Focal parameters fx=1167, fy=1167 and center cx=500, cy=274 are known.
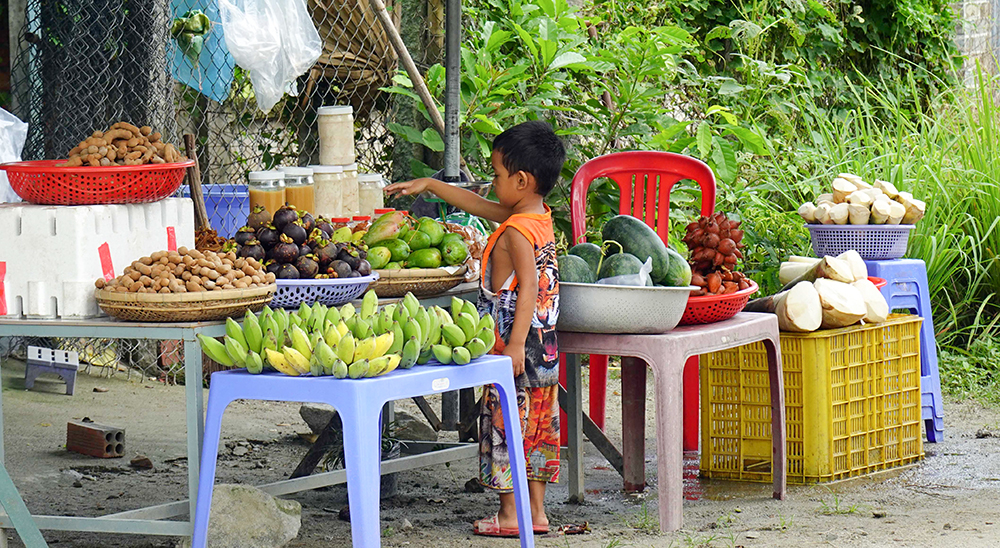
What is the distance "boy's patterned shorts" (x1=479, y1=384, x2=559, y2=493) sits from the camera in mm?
3705

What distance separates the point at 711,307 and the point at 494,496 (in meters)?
1.11

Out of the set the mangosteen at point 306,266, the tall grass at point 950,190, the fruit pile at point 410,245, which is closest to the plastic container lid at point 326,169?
the fruit pile at point 410,245

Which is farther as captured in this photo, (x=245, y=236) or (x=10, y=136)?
(x=10, y=136)

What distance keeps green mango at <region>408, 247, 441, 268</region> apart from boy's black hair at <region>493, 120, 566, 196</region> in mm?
382

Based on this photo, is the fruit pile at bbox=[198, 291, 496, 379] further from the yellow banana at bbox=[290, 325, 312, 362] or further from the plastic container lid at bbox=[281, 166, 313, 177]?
the plastic container lid at bbox=[281, 166, 313, 177]

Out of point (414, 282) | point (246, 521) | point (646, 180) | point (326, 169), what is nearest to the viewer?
point (246, 521)

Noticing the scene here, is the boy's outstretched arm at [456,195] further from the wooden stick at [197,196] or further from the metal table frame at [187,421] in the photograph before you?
the wooden stick at [197,196]

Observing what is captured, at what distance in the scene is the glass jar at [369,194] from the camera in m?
4.56

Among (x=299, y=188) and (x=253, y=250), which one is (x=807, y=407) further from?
(x=253, y=250)

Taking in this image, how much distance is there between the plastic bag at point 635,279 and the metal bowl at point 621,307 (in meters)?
0.04

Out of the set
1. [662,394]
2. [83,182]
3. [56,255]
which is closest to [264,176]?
[83,182]

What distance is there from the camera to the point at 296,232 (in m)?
3.49

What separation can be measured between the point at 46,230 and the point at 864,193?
3.55 m

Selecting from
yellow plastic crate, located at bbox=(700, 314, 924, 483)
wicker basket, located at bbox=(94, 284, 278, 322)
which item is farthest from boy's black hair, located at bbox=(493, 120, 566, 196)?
yellow plastic crate, located at bbox=(700, 314, 924, 483)
